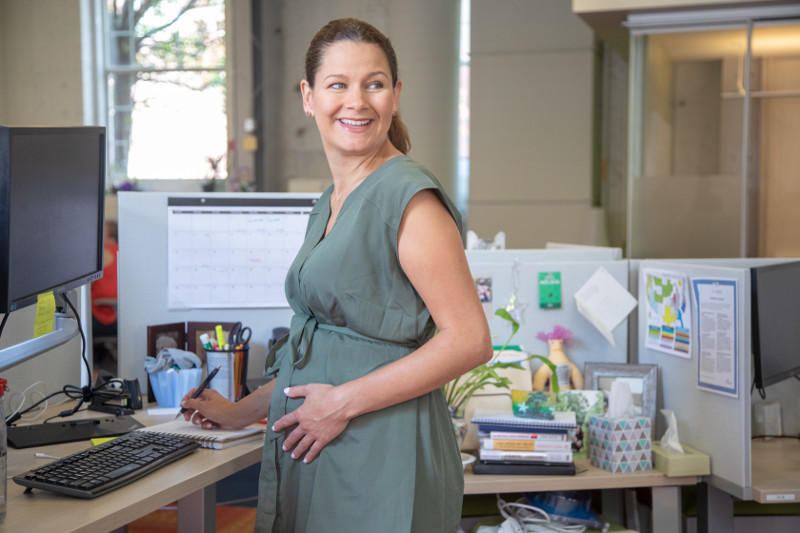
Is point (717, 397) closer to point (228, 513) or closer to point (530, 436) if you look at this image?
point (530, 436)

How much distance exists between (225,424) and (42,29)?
7741 millimetres

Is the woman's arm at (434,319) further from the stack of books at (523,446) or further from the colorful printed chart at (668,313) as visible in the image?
the colorful printed chart at (668,313)

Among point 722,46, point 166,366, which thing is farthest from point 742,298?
point 722,46

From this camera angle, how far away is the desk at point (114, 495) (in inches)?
43.5

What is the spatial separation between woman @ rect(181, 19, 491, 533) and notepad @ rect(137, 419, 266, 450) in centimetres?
23

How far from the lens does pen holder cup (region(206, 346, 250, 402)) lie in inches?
74.8

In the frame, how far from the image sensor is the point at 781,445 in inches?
91.4

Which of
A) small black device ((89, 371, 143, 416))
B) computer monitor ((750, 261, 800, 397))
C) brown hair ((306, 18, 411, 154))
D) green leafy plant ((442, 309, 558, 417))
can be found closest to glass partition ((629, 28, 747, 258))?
computer monitor ((750, 261, 800, 397))

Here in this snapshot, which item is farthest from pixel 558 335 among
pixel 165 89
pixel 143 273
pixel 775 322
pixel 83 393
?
pixel 165 89

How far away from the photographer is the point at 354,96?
1.27m

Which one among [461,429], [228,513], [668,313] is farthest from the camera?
[228,513]

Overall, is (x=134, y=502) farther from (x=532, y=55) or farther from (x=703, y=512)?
(x=532, y=55)

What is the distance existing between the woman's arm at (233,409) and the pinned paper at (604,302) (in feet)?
3.56

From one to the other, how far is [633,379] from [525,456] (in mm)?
449
